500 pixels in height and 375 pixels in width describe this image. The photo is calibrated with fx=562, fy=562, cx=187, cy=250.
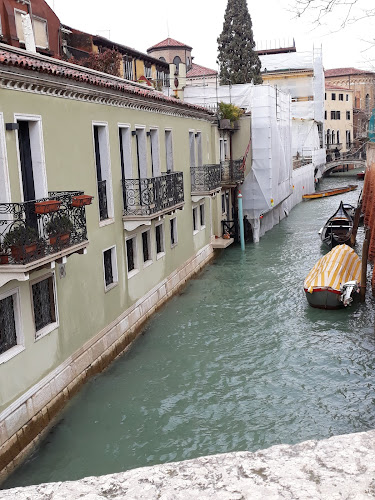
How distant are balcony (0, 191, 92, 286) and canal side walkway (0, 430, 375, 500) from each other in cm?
577

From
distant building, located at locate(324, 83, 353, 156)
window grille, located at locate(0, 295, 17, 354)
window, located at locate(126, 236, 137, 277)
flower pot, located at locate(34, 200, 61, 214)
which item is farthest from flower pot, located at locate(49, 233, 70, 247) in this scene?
distant building, located at locate(324, 83, 353, 156)

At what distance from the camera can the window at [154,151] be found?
636 inches

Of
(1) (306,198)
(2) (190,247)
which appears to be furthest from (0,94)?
(1) (306,198)

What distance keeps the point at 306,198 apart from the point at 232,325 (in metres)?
29.9

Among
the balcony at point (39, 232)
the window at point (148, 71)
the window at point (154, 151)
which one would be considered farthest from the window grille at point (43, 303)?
the window at point (148, 71)

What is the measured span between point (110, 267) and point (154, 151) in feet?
15.2

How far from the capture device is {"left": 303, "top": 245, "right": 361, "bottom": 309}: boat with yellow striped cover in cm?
1542

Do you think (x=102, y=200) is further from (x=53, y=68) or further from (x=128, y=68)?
(x=128, y=68)

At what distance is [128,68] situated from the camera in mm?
31375

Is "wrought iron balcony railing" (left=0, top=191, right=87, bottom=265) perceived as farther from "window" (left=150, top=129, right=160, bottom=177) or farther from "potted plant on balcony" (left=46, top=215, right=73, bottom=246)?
"window" (left=150, top=129, right=160, bottom=177)

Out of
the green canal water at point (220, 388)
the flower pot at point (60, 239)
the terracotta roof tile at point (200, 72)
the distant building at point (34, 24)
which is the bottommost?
the green canal water at point (220, 388)

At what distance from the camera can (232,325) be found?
14602 mm

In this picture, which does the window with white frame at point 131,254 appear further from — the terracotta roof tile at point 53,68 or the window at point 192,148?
the window at point 192,148

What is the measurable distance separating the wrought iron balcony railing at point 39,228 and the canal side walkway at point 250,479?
585cm
